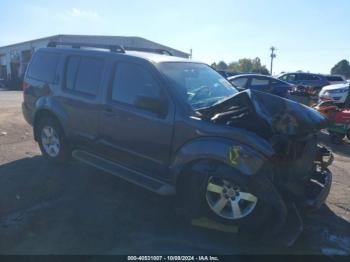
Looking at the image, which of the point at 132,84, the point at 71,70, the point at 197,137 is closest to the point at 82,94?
the point at 71,70

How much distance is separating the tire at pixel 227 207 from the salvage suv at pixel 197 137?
0.01 metres

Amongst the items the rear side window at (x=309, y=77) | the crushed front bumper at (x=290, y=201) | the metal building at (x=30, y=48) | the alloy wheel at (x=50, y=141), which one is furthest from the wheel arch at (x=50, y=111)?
the metal building at (x=30, y=48)

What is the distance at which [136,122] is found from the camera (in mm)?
4609

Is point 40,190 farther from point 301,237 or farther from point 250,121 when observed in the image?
point 301,237

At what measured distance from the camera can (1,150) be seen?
7141 mm

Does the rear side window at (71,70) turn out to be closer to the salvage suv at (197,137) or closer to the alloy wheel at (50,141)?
the salvage suv at (197,137)

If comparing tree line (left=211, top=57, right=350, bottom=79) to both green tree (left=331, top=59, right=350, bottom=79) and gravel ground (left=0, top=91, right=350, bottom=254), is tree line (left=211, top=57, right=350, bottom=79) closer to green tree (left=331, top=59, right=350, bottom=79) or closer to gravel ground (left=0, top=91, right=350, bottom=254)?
green tree (left=331, top=59, right=350, bottom=79)

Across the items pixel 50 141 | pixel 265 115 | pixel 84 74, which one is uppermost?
pixel 84 74

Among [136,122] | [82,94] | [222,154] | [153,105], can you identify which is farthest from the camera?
[82,94]

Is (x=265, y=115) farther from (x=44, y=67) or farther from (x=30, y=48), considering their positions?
(x=30, y=48)

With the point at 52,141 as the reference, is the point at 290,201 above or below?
below

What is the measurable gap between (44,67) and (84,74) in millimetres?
1187

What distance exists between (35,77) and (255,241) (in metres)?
4.69

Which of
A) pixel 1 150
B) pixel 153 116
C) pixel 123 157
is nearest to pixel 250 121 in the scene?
pixel 153 116
